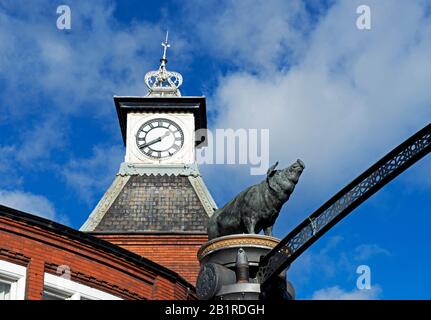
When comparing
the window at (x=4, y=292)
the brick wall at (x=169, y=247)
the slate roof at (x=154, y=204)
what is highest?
the slate roof at (x=154, y=204)

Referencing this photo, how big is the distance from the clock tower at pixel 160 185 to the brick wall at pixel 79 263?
7512mm

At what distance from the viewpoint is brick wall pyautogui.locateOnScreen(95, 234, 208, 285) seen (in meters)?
27.7

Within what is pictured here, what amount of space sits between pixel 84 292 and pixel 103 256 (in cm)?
107

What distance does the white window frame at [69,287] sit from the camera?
16.3m

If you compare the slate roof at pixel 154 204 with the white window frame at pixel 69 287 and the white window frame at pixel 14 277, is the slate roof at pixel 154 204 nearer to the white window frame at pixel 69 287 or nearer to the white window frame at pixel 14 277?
the white window frame at pixel 69 287

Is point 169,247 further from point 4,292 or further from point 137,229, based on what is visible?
point 4,292

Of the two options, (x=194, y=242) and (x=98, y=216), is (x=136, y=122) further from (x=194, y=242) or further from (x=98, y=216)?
(x=194, y=242)

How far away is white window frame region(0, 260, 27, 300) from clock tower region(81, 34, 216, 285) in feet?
36.6

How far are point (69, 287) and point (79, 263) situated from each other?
0.65 m

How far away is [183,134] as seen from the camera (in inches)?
1404

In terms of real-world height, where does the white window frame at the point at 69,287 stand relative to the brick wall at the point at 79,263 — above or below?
below

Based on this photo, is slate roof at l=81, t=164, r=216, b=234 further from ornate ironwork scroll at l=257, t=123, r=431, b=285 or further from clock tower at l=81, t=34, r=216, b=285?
ornate ironwork scroll at l=257, t=123, r=431, b=285

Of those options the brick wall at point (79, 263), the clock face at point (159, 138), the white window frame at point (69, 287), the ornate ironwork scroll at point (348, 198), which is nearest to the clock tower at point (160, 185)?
the clock face at point (159, 138)
